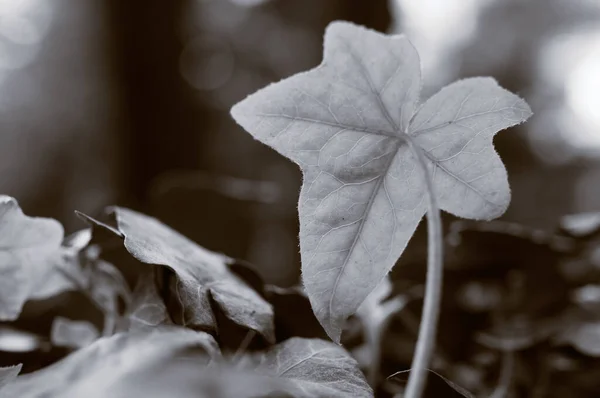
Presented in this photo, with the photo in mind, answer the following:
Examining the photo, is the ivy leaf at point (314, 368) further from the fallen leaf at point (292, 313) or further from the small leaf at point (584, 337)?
the small leaf at point (584, 337)

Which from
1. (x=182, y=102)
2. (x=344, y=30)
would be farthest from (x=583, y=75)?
(x=344, y=30)

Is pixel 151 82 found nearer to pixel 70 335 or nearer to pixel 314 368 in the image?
pixel 70 335

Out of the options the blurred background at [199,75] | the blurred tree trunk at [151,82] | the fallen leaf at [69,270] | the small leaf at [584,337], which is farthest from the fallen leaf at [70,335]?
the blurred tree trunk at [151,82]

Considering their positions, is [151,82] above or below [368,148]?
below

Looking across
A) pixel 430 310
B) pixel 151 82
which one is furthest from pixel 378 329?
pixel 151 82

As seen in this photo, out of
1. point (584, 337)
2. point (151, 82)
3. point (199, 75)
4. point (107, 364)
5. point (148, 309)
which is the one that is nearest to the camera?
point (107, 364)
